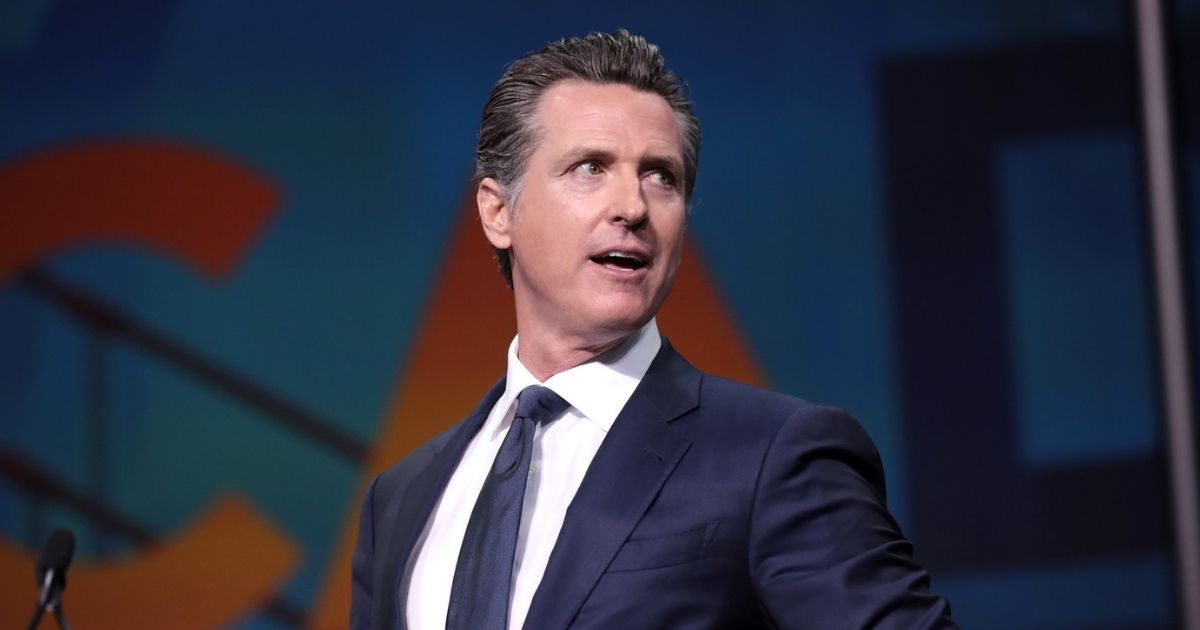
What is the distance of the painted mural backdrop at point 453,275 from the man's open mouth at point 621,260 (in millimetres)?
1609

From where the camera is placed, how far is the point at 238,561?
3.11 m

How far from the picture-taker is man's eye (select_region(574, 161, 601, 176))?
1558mm

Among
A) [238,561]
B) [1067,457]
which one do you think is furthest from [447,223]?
[1067,457]

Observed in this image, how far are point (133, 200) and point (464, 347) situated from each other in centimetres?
89

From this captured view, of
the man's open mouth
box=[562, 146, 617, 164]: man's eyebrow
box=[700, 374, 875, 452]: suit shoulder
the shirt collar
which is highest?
box=[562, 146, 617, 164]: man's eyebrow

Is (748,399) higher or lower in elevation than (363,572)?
higher

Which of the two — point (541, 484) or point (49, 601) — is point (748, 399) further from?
point (49, 601)

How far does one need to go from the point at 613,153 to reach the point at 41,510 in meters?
2.12

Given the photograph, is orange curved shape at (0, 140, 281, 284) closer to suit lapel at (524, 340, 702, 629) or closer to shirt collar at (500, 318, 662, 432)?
shirt collar at (500, 318, 662, 432)

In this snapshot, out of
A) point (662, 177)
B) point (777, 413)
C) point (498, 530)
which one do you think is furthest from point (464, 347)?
point (777, 413)

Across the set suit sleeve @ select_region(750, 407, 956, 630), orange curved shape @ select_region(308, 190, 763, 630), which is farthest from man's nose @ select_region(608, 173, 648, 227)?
orange curved shape @ select_region(308, 190, 763, 630)

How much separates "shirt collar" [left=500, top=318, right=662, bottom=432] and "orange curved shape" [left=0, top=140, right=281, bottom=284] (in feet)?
6.14

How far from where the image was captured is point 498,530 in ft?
4.65

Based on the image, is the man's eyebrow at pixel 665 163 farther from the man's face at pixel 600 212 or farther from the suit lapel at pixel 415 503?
the suit lapel at pixel 415 503
